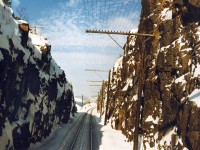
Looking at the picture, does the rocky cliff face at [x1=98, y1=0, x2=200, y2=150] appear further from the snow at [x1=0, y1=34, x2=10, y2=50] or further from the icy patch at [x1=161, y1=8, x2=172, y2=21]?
the snow at [x1=0, y1=34, x2=10, y2=50]

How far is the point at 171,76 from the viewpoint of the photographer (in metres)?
22.5

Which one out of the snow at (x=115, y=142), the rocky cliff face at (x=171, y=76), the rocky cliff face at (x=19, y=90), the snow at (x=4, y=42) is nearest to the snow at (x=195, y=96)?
the rocky cliff face at (x=171, y=76)

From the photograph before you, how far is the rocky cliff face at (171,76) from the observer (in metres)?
18.5

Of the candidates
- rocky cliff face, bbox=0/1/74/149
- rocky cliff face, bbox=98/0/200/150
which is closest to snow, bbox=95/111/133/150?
rocky cliff face, bbox=98/0/200/150

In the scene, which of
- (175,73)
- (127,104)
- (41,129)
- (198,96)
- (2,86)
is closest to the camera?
(198,96)

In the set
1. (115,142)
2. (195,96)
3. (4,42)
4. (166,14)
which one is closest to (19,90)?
(4,42)

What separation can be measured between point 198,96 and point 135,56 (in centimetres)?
1834

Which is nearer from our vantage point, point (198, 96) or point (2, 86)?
point (198, 96)

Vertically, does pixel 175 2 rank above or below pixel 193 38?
above

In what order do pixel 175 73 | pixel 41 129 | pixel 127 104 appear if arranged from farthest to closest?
1. pixel 127 104
2. pixel 41 129
3. pixel 175 73

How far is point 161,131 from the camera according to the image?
22.2m

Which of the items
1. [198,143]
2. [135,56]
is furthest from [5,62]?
[135,56]

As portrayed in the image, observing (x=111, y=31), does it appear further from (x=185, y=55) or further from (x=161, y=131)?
(x=161, y=131)

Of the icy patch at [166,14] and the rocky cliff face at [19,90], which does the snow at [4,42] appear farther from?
the icy patch at [166,14]
